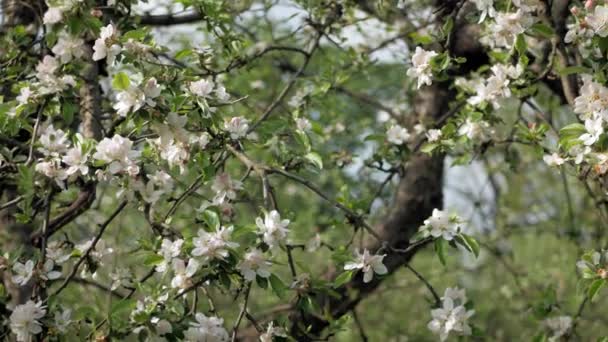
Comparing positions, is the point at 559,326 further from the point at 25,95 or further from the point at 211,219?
the point at 25,95

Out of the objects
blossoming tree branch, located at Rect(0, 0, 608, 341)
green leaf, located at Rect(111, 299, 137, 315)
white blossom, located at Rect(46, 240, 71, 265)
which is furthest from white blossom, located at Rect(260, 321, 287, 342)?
white blossom, located at Rect(46, 240, 71, 265)

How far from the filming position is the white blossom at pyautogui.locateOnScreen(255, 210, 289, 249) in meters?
1.97

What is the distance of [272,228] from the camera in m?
1.96

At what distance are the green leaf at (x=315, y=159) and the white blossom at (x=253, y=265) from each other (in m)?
0.45

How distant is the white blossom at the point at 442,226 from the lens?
2.11 meters

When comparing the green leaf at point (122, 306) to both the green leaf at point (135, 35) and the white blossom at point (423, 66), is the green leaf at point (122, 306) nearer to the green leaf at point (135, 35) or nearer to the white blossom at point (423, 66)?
the green leaf at point (135, 35)

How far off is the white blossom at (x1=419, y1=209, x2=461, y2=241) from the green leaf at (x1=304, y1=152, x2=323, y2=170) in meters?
0.39

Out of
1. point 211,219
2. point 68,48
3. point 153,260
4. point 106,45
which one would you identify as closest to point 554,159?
point 211,219

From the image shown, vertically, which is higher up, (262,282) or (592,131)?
(592,131)

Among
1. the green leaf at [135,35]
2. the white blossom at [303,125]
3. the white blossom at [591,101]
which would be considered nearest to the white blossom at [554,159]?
the white blossom at [591,101]

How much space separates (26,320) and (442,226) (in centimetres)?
101

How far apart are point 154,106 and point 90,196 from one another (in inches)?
24.7

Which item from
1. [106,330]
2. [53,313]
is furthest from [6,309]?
[106,330]

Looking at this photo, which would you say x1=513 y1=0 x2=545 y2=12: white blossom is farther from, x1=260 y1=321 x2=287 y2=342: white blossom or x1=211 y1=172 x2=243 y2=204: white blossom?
x1=260 y1=321 x2=287 y2=342: white blossom
